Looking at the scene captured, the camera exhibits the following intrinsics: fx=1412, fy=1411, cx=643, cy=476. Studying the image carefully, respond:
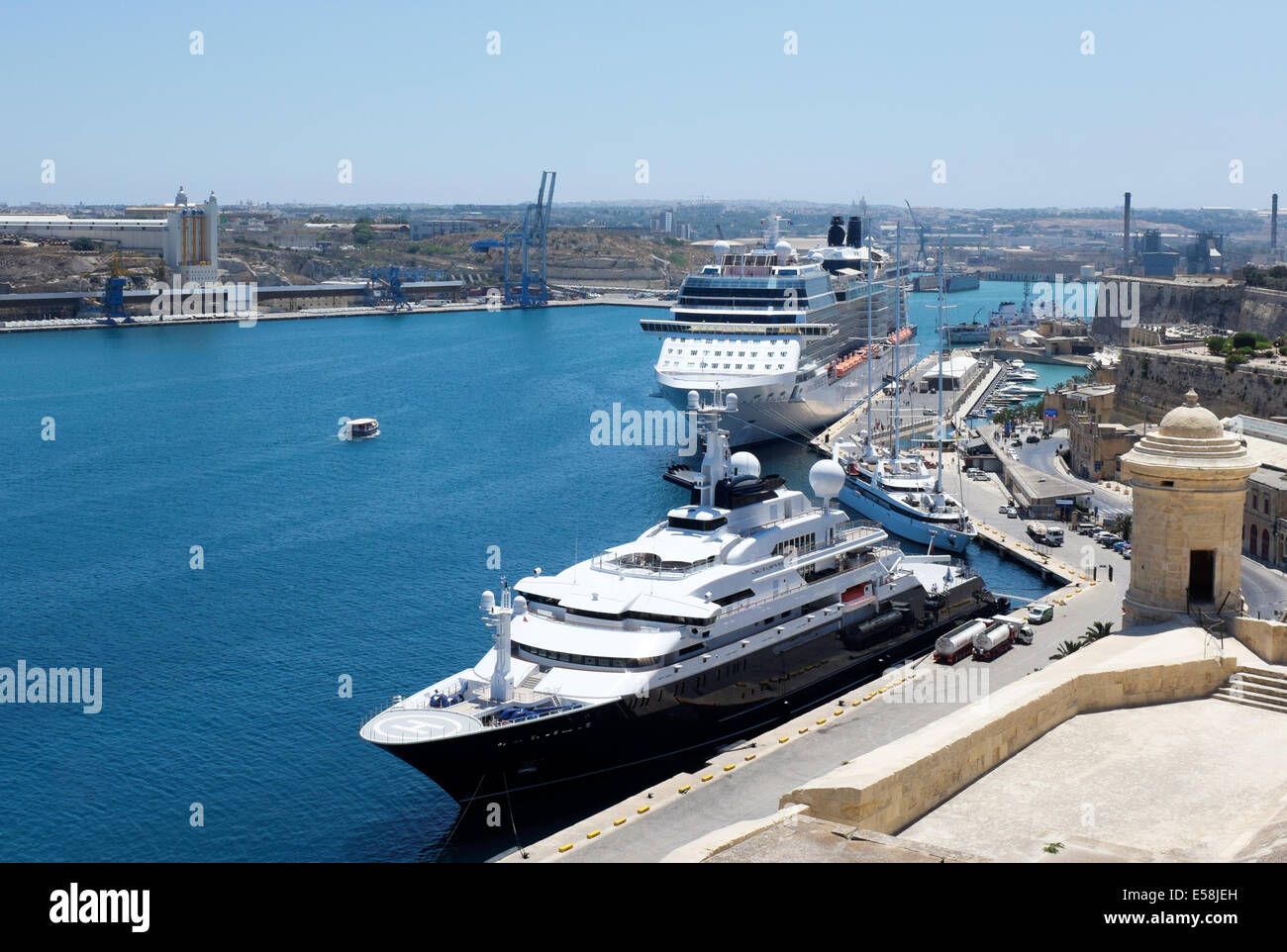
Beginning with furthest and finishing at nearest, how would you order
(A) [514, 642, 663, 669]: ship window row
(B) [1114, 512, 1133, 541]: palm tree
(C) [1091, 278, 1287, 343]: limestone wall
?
(C) [1091, 278, 1287, 343]: limestone wall
(B) [1114, 512, 1133, 541]: palm tree
(A) [514, 642, 663, 669]: ship window row

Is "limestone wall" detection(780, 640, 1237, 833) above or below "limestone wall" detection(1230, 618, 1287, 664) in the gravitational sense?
below

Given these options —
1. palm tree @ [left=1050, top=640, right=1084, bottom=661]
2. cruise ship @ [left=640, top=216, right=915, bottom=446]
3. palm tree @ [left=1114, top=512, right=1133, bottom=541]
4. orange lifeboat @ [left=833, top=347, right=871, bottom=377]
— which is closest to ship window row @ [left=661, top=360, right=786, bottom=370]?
cruise ship @ [left=640, top=216, right=915, bottom=446]

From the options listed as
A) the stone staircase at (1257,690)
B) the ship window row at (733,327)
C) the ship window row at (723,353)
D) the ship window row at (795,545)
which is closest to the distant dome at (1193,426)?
the stone staircase at (1257,690)

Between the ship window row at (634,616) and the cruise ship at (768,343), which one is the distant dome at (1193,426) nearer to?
the ship window row at (634,616)

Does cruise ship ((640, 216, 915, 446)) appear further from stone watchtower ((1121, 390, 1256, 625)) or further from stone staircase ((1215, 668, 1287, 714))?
stone staircase ((1215, 668, 1287, 714))

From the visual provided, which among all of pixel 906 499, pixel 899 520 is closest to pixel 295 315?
pixel 906 499
